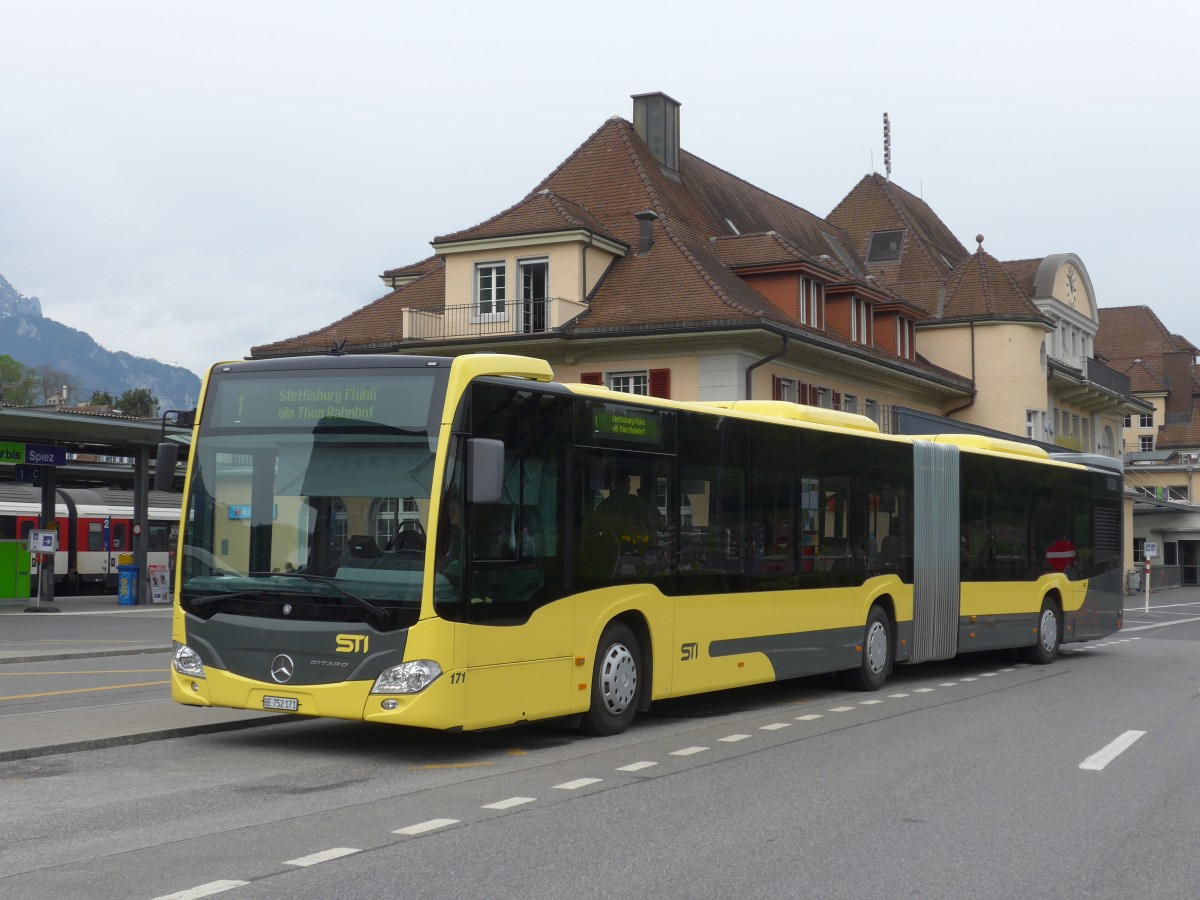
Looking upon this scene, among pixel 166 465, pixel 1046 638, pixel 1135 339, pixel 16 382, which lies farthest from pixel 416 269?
Answer: pixel 16 382

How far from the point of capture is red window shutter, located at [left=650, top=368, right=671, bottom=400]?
124 ft

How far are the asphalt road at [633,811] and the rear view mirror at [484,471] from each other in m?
1.85

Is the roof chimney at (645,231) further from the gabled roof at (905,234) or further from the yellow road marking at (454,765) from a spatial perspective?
the yellow road marking at (454,765)

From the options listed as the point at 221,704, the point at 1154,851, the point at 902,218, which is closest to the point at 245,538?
the point at 221,704

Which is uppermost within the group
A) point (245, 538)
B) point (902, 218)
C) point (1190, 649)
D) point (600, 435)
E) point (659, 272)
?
point (902, 218)

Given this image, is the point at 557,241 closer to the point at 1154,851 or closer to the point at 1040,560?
the point at 1040,560

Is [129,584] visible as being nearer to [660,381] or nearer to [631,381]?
[631,381]

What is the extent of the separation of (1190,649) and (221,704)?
67.7 ft

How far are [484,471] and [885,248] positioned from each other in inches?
1986

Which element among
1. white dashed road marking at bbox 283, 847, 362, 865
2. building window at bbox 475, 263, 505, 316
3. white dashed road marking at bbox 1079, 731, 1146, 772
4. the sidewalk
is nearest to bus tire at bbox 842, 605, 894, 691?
white dashed road marking at bbox 1079, 731, 1146, 772

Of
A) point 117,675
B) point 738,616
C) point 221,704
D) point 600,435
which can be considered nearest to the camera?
point 221,704

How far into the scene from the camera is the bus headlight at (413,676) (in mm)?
10398

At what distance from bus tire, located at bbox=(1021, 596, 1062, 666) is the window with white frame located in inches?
658

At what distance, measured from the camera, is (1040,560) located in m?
22.2
